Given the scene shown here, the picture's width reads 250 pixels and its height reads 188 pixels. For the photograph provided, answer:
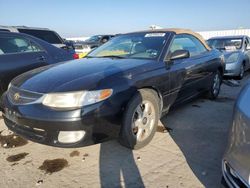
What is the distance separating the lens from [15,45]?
498cm

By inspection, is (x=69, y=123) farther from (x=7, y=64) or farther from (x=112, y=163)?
(x=7, y=64)

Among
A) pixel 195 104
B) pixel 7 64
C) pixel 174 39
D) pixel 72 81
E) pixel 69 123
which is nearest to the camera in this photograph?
pixel 69 123

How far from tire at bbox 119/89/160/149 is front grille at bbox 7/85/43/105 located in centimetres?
103

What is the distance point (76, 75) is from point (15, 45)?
2.47m

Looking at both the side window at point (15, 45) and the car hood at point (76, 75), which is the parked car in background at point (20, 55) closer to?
the side window at point (15, 45)

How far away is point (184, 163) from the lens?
3020mm

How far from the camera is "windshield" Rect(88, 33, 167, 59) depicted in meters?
3.94

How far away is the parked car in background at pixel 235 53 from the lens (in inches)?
325

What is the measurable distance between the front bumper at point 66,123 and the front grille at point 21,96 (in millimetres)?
73

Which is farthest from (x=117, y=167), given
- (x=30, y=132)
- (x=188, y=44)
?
(x=188, y=44)

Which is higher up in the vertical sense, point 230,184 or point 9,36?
point 9,36

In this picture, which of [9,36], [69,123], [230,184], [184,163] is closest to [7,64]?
[9,36]

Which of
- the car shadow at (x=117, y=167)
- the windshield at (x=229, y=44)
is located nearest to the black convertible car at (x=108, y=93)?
the car shadow at (x=117, y=167)

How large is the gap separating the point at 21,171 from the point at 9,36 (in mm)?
2943
